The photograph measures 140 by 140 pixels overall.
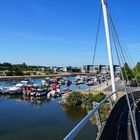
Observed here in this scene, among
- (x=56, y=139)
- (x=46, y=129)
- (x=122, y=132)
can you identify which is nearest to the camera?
(x=122, y=132)

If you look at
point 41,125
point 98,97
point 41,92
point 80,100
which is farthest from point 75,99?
point 41,92

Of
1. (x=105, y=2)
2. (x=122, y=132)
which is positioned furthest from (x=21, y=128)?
(x=122, y=132)

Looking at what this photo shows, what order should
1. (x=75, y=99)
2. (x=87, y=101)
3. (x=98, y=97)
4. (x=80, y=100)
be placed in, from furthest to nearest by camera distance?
(x=75, y=99) < (x=80, y=100) < (x=87, y=101) < (x=98, y=97)

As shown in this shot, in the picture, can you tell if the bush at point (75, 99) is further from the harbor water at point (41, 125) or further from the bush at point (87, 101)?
the harbor water at point (41, 125)

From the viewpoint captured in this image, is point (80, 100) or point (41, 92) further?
point (41, 92)

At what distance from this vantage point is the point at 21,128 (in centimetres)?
3020

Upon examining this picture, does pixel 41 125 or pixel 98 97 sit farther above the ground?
pixel 98 97

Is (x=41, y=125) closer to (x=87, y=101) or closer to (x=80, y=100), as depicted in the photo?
(x=87, y=101)

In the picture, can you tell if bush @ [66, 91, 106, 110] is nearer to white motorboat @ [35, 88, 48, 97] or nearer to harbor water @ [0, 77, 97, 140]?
harbor water @ [0, 77, 97, 140]

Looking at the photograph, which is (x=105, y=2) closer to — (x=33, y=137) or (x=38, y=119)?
(x=33, y=137)

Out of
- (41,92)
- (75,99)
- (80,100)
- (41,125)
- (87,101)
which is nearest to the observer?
(41,125)

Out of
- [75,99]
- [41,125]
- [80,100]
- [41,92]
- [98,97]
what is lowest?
[41,125]

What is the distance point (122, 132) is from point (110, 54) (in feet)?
24.3

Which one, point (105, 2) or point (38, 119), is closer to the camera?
point (105, 2)
